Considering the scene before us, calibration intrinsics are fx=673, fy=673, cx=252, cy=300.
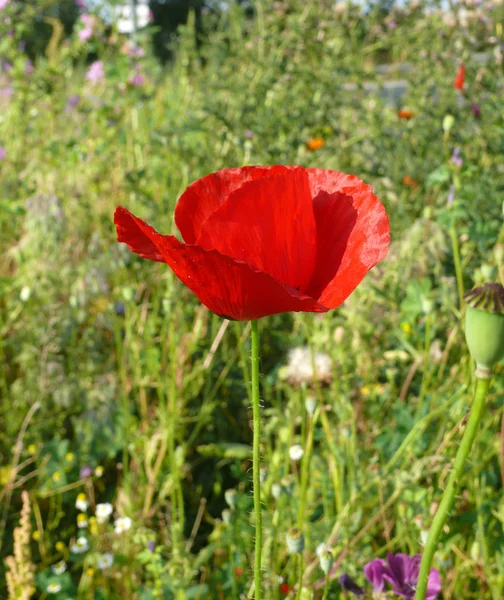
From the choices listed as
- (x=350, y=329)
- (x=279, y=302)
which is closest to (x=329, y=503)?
(x=350, y=329)

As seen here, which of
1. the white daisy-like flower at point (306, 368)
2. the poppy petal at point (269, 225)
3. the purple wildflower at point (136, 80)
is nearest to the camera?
the poppy petal at point (269, 225)

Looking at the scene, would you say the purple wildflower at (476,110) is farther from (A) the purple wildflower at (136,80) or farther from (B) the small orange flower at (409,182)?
(A) the purple wildflower at (136,80)

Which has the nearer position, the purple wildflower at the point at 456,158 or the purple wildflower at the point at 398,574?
the purple wildflower at the point at 398,574

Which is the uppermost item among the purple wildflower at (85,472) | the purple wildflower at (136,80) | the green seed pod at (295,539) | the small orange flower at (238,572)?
the purple wildflower at (136,80)

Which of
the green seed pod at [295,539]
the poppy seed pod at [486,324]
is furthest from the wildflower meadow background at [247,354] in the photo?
A: the poppy seed pod at [486,324]

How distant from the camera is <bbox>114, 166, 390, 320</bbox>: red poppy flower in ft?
1.64

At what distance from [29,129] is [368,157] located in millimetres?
1558

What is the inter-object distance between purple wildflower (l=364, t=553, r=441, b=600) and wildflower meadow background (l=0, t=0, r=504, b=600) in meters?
0.05

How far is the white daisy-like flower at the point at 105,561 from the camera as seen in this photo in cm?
122

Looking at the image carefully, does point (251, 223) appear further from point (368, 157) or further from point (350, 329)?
point (368, 157)

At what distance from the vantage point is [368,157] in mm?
2459

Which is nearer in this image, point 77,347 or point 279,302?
point 279,302

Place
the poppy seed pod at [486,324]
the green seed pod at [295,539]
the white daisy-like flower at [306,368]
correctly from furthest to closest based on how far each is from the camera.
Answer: the white daisy-like flower at [306,368]
the green seed pod at [295,539]
the poppy seed pod at [486,324]

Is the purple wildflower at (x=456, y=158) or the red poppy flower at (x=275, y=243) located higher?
the purple wildflower at (x=456, y=158)
